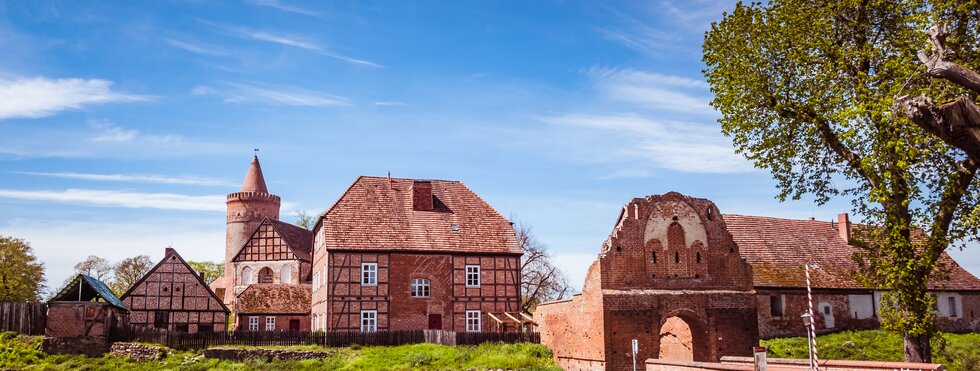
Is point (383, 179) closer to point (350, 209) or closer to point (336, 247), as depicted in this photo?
point (350, 209)

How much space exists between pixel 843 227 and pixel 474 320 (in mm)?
19342

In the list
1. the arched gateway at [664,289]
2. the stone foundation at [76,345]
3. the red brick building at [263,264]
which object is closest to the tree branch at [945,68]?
the arched gateway at [664,289]

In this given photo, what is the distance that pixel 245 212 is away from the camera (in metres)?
60.3

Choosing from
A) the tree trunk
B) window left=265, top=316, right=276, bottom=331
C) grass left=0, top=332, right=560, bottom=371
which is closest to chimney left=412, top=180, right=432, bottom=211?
grass left=0, top=332, right=560, bottom=371

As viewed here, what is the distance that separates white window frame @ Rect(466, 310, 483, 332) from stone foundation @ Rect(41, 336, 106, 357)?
15.8m

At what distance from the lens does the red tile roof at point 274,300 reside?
40.9 metres

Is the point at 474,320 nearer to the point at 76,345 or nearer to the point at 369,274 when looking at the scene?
the point at 369,274

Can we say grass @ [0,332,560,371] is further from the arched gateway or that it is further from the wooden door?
the wooden door

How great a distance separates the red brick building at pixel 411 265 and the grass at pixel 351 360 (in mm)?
3469

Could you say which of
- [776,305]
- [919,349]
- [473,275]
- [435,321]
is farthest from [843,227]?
[919,349]

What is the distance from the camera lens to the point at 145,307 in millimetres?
40562

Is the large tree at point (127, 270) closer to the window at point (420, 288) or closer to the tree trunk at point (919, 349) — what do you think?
the window at point (420, 288)

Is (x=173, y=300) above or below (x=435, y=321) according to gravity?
above

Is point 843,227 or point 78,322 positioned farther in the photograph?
point 843,227
